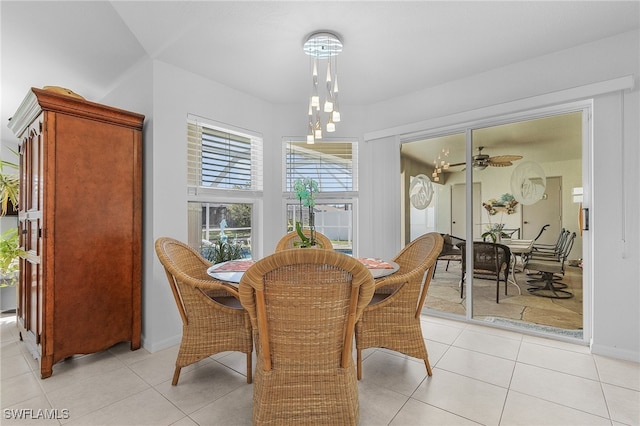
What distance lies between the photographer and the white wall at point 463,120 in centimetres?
237

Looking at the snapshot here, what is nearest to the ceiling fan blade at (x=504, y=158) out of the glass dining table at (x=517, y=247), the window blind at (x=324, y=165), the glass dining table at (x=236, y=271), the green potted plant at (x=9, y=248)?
the glass dining table at (x=517, y=247)

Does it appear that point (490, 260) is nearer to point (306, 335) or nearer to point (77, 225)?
point (306, 335)

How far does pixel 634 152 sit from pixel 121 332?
427 centimetres

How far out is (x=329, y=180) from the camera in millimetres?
3771

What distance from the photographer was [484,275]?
327 cm

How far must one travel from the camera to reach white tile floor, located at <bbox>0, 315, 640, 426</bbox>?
1699 mm

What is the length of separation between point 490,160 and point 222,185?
2.79 m

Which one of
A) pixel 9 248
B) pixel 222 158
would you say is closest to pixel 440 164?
pixel 222 158

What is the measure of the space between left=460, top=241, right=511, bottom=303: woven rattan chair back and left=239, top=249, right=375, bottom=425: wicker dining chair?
2306mm

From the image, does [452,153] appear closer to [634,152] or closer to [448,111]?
[448,111]

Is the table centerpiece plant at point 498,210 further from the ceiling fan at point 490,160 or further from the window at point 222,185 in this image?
the window at point 222,185

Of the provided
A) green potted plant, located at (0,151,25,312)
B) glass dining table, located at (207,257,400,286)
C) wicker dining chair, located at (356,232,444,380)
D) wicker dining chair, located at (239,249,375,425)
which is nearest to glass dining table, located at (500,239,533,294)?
wicker dining chair, located at (356,232,444,380)

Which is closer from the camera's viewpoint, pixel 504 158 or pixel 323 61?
pixel 323 61

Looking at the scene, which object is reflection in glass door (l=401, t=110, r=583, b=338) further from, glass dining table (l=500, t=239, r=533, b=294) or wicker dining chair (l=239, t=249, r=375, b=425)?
wicker dining chair (l=239, t=249, r=375, b=425)
